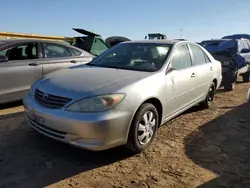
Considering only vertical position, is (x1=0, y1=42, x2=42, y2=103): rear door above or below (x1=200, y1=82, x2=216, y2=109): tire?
above

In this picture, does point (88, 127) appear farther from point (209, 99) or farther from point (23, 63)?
point (209, 99)

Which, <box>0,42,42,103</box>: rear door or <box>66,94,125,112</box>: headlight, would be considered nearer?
<box>66,94,125,112</box>: headlight

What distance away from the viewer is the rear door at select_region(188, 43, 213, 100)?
530 centimetres

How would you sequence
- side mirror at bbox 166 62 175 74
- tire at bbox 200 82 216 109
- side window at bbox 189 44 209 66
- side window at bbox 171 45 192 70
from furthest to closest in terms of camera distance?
tire at bbox 200 82 216 109
side window at bbox 189 44 209 66
side window at bbox 171 45 192 70
side mirror at bbox 166 62 175 74

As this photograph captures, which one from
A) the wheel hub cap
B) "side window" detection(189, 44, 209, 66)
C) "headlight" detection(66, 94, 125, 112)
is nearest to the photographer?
"headlight" detection(66, 94, 125, 112)

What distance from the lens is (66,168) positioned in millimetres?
3383

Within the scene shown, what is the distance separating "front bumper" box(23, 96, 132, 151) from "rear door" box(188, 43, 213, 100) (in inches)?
90.4

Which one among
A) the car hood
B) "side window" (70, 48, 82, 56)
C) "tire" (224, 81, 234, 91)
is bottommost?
"tire" (224, 81, 234, 91)

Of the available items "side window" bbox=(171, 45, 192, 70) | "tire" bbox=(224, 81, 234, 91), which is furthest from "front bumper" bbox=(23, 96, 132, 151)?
"tire" bbox=(224, 81, 234, 91)

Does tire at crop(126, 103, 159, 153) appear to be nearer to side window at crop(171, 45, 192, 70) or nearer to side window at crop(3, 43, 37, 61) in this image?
side window at crop(171, 45, 192, 70)

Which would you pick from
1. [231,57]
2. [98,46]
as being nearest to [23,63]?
[98,46]

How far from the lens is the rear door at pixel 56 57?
6167mm

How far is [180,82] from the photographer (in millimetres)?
4562

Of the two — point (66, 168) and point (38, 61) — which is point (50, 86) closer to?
point (66, 168)
